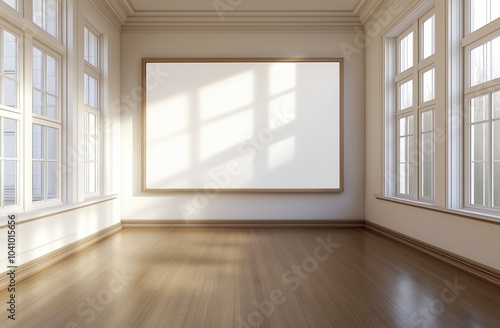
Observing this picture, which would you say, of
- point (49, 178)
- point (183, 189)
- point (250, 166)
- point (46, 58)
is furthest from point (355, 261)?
point (46, 58)

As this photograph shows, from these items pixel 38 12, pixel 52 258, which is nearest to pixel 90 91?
pixel 38 12

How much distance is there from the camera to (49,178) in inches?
161

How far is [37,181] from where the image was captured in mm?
3869

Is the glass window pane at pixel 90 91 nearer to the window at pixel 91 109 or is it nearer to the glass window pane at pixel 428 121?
the window at pixel 91 109

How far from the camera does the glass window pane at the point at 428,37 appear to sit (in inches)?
171

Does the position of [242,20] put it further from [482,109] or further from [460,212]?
[460,212]

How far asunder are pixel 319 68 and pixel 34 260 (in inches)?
200

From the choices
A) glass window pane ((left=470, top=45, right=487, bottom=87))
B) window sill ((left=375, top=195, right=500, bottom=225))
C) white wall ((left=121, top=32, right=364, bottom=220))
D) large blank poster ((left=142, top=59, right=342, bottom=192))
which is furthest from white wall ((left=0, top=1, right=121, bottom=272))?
glass window pane ((left=470, top=45, right=487, bottom=87))

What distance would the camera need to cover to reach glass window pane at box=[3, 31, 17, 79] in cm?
328

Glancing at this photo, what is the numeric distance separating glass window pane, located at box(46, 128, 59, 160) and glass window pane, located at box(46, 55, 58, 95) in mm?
490

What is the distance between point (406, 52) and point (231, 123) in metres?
3.00

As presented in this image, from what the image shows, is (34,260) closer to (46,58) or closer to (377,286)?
(46,58)

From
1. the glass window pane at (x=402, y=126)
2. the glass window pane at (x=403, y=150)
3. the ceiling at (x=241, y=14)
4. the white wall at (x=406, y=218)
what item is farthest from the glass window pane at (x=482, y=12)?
the ceiling at (x=241, y=14)

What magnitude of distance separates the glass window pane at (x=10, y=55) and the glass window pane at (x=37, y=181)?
3.26 feet
